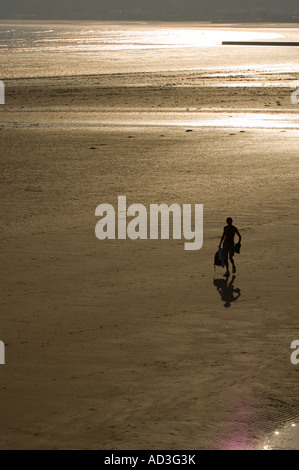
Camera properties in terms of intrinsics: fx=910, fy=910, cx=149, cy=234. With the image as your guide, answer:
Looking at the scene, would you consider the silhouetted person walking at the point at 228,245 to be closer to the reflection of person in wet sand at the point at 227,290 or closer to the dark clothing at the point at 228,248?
the dark clothing at the point at 228,248

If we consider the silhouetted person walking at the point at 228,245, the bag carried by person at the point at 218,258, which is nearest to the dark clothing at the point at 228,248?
the silhouetted person walking at the point at 228,245

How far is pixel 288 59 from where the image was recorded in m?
73.1

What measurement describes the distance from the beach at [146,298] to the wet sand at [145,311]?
0.03m

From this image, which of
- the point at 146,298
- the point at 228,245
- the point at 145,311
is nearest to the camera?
the point at 145,311

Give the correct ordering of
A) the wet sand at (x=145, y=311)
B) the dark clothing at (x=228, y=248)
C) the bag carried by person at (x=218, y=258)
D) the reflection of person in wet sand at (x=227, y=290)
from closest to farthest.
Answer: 1. the wet sand at (x=145, y=311)
2. the reflection of person in wet sand at (x=227, y=290)
3. the bag carried by person at (x=218, y=258)
4. the dark clothing at (x=228, y=248)

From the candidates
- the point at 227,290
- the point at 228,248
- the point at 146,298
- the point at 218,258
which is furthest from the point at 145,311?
the point at 228,248

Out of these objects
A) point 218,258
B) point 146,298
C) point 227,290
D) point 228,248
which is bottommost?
point 146,298

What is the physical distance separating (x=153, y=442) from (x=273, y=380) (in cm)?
204

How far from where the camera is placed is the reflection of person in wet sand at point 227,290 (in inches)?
524

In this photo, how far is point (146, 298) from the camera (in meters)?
13.5

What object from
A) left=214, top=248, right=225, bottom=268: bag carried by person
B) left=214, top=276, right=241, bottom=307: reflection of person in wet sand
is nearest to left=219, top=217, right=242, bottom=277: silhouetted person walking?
left=214, top=248, right=225, bottom=268: bag carried by person

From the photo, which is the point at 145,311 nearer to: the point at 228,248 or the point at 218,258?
the point at 218,258

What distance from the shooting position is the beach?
381 inches

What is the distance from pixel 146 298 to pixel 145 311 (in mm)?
588
